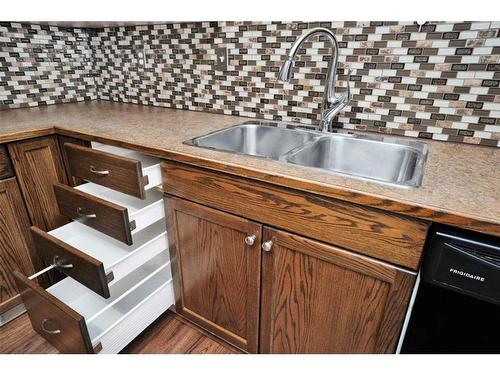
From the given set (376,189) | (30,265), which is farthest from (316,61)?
(30,265)

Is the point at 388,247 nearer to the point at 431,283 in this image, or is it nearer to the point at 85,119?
the point at 431,283

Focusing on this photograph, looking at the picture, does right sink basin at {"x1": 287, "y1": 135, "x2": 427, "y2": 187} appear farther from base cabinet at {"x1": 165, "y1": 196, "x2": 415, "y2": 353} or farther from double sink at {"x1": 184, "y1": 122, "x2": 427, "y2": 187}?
base cabinet at {"x1": 165, "y1": 196, "x2": 415, "y2": 353}

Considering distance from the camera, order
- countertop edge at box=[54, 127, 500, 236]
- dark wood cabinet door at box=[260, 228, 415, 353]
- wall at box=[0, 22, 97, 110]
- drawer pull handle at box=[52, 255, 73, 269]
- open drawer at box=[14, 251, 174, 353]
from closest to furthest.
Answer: countertop edge at box=[54, 127, 500, 236]
dark wood cabinet door at box=[260, 228, 415, 353]
open drawer at box=[14, 251, 174, 353]
drawer pull handle at box=[52, 255, 73, 269]
wall at box=[0, 22, 97, 110]

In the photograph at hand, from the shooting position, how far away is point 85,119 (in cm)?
136

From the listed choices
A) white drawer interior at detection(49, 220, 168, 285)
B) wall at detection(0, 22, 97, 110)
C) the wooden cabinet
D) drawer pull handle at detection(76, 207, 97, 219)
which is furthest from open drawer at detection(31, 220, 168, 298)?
wall at detection(0, 22, 97, 110)

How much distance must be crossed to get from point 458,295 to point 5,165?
58.9 inches

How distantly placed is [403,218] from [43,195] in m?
1.37

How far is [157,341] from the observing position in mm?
1247

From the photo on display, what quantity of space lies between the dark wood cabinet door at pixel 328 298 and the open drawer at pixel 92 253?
44cm

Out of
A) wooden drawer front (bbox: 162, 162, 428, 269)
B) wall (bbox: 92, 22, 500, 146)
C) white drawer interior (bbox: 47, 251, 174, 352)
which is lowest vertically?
white drawer interior (bbox: 47, 251, 174, 352)

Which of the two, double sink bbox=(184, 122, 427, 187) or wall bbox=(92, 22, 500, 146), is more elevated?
wall bbox=(92, 22, 500, 146)

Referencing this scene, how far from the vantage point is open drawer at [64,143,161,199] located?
3.12ft

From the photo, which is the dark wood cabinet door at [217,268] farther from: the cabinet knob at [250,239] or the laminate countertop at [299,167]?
the laminate countertop at [299,167]

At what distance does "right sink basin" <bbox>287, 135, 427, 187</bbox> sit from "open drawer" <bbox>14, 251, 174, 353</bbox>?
2.37 feet
